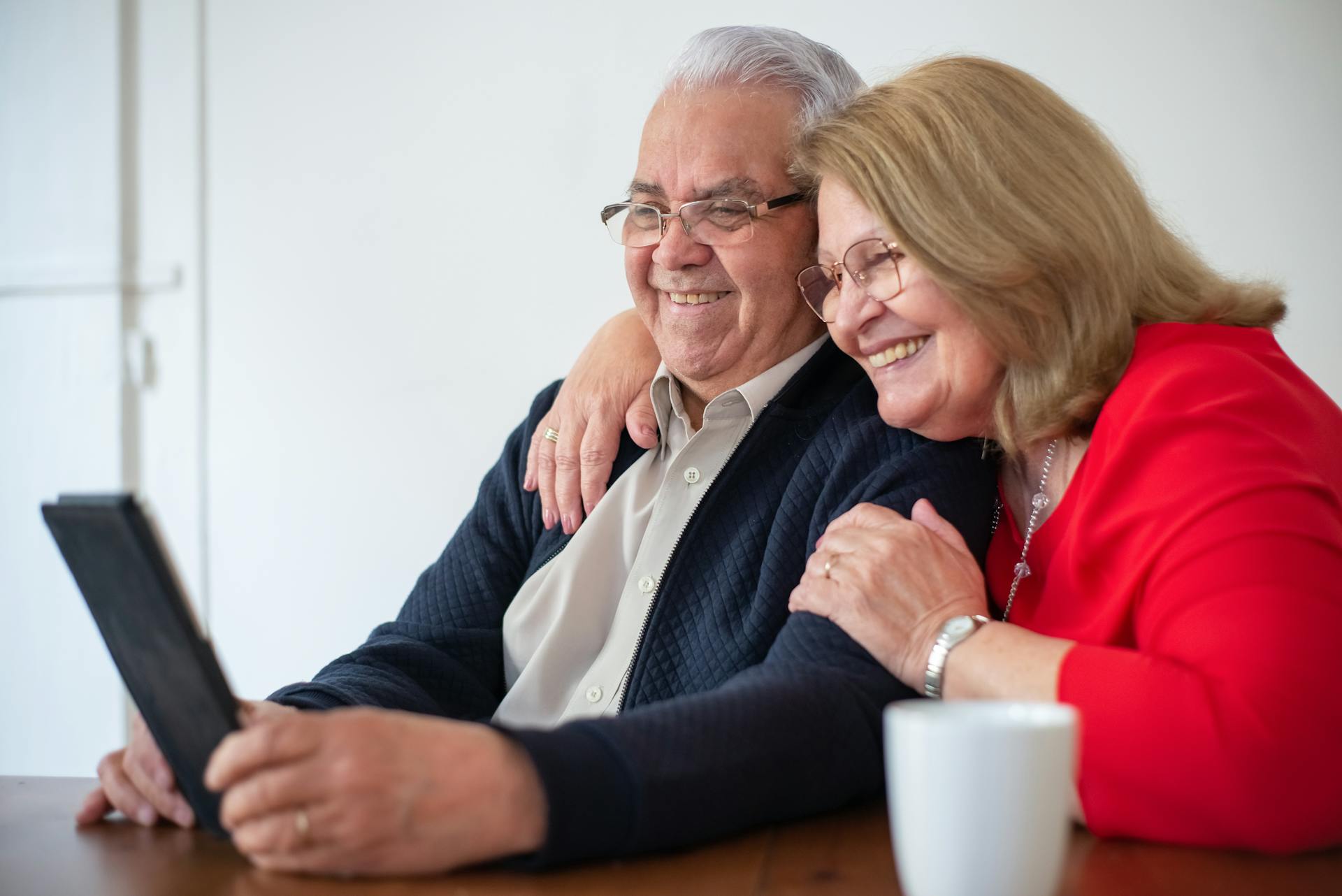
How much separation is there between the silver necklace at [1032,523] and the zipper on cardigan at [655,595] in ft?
1.14

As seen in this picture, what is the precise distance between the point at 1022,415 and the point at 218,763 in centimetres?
86

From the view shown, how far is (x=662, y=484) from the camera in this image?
154cm

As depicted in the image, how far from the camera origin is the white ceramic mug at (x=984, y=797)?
Result: 1.93 ft

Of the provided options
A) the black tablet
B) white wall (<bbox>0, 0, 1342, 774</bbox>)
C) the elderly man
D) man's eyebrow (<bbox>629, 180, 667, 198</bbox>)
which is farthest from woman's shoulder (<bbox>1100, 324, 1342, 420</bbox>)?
white wall (<bbox>0, 0, 1342, 774</bbox>)

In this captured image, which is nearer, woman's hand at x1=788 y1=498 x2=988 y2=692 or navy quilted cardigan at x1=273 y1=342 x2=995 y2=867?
navy quilted cardigan at x1=273 y1=342 x2=995 y2=867

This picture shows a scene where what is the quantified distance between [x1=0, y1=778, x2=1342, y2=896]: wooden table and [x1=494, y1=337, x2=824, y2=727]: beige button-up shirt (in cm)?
62

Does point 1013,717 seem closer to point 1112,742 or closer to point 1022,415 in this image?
point 1112,742

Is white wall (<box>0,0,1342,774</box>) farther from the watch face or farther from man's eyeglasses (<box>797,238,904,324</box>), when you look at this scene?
the watch face

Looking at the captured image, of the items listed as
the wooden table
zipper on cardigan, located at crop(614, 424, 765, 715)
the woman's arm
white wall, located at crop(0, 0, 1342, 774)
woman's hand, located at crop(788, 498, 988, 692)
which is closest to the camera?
the wooden table

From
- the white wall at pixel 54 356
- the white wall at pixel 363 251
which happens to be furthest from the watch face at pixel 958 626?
the white wall at pixel 54 356

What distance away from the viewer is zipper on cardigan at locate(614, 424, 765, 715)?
1.45 meters

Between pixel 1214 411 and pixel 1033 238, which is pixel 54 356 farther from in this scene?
pixel 1214 411

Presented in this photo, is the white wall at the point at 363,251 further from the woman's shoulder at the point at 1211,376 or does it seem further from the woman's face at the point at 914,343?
the woman's shoulder at the point at 1211,376

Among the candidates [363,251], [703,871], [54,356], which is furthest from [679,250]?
[54,356]
